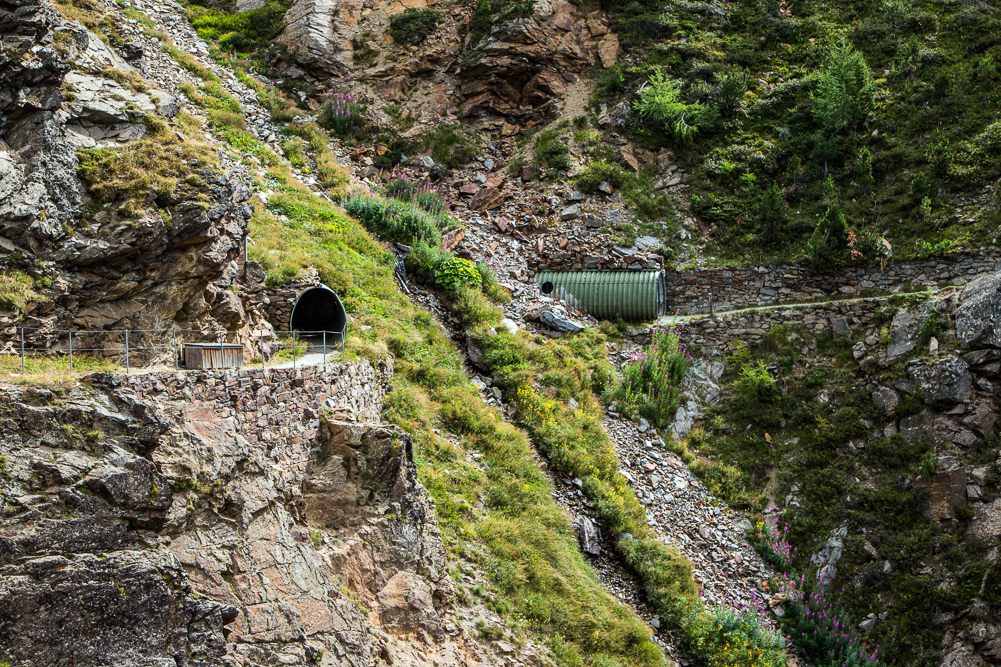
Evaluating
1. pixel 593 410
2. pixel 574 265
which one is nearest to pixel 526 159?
pixel 574 265

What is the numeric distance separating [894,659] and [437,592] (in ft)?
33.6

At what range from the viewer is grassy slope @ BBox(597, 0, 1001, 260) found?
22.6 meters

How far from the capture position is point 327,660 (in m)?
9.62

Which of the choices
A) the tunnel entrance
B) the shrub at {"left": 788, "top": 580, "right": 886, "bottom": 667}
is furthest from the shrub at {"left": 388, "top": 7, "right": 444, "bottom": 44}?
the shrub at {"left": 788, "top": 580, "right": 886, "bottom": 667}

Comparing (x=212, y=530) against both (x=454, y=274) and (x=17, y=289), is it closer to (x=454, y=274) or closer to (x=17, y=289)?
(x=17, y=289)

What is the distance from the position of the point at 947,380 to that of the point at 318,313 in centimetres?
1521

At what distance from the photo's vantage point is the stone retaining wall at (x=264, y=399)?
994 cm

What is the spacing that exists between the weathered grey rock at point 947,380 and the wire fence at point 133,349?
1462 centimetres

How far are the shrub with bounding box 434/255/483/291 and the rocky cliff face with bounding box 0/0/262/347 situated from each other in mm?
7499

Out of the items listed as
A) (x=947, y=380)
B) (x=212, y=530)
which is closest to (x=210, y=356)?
(x=212, y=530)

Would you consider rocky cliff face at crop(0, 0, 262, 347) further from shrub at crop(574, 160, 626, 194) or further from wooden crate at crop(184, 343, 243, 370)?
shrub at crop(574, 160, 626, 194)

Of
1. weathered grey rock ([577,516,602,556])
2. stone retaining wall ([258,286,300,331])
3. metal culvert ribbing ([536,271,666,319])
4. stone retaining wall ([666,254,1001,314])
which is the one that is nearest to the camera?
weathered grey rock ([577,516,602,556])

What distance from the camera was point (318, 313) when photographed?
15703 millimetres

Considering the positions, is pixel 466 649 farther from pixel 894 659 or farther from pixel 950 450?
pixel 950 450
